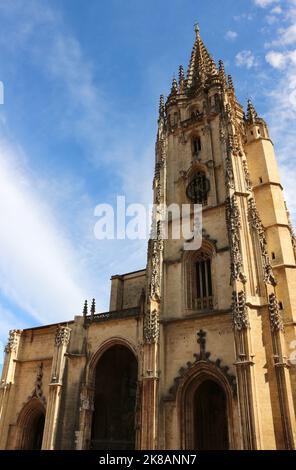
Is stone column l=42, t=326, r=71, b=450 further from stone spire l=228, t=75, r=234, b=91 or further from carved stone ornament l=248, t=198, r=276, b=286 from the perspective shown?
stone spire l=228, t=75, r=234, b=91

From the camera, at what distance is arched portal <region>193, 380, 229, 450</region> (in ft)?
64.4

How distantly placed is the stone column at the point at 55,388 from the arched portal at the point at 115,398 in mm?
2221

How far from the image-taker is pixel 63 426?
2119cm

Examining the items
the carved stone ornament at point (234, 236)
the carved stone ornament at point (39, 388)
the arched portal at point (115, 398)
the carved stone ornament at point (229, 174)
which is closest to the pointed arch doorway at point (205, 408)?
the arched portal at point (115, 398)

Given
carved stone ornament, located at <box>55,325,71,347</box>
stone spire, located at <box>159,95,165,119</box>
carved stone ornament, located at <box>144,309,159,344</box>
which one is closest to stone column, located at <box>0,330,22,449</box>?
Answer: carved stone ornament, located at <box>55,325,71,347</box>

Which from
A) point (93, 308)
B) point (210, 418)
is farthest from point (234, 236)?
point (93, 308)

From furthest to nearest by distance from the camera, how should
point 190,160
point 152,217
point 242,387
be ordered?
point 190,160
point 152,217
point 242,387

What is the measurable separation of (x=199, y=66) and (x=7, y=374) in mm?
28743

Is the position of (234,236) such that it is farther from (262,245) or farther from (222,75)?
(222,75)

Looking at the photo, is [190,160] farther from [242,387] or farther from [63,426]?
[63,426]

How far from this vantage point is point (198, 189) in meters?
25.9

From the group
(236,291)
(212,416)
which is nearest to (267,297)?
(236,291)

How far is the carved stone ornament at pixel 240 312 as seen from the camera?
685 inches

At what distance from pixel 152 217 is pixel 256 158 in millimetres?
10472
